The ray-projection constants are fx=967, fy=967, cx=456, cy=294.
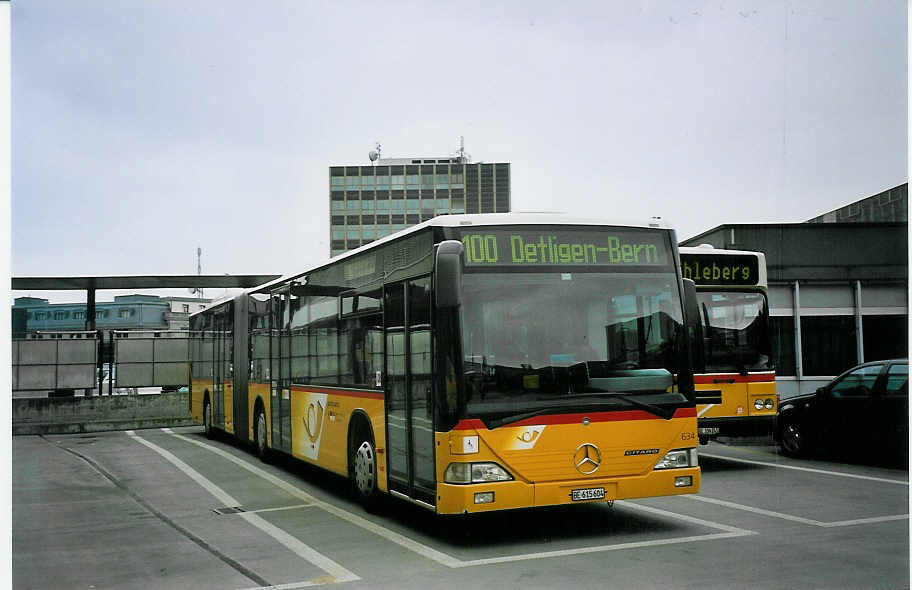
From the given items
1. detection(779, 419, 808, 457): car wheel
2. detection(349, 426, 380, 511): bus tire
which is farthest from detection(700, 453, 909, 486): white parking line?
detection(349, 426, 380, 511): bus tire

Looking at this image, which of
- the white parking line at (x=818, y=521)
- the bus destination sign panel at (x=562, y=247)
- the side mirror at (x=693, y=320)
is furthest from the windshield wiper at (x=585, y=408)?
the white parking line at (x=818, y=521)

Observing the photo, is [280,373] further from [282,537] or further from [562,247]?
[562,247]

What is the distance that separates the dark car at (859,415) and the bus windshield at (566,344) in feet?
19.4

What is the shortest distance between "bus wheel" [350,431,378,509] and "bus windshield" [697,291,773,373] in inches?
220

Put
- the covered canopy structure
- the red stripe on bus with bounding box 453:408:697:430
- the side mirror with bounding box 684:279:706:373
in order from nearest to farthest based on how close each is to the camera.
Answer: the covered canopy structure < the red stripe on bus with bounding box 453:408:697:430 < the side mirror with bounding box 684:279:706:373

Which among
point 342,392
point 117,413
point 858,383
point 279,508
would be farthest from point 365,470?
point 117,413

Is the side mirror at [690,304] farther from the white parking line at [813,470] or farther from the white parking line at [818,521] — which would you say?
the white parking line at [813,470]

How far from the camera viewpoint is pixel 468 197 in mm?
11539

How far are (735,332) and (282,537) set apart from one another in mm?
7519

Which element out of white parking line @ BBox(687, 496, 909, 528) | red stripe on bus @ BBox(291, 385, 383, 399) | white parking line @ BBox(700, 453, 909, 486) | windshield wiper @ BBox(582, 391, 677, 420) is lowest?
white parking line @ BBox(687, 496, 909, 528)

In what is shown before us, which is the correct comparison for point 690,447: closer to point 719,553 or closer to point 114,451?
point 719,553

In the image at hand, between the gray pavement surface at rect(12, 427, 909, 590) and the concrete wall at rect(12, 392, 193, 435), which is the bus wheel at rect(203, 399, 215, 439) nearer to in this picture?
the concrete wall at rect(12, 392, 193, 435)

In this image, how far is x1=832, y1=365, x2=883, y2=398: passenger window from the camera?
44.1 ft

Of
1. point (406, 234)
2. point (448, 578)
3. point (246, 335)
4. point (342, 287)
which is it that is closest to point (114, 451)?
point (246, 335)
